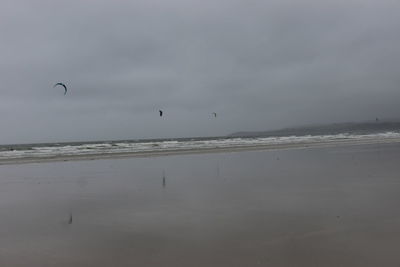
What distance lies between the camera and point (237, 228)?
6.66 m

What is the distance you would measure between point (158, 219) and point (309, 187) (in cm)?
475

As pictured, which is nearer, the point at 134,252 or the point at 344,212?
the point at 134,252

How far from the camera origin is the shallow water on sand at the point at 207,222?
5266mm

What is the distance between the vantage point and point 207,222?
7.16m

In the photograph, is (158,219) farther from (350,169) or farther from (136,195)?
(350,169)

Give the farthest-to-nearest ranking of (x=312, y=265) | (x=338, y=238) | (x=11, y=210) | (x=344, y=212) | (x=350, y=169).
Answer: (x=350, y=169), (x=11, y=210), (x=344, y=212), (x=338, y=238), (x=312, y=265)

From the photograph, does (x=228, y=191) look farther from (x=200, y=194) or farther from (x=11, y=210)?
(x=11, y=210)

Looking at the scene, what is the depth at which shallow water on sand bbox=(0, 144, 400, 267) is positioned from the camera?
17.3ft

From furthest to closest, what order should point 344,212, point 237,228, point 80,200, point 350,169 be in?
1. point 350,169
2. point 80,200
3. point 344,212
4. point 237,228

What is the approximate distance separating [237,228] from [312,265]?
6.58 ft

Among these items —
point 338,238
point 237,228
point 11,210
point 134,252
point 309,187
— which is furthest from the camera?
point 309,187

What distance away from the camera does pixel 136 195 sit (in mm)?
10414

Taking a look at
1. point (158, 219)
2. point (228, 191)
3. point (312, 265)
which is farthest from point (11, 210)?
point (312, 265)

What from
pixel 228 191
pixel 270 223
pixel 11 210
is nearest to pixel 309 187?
pixel 228 191
